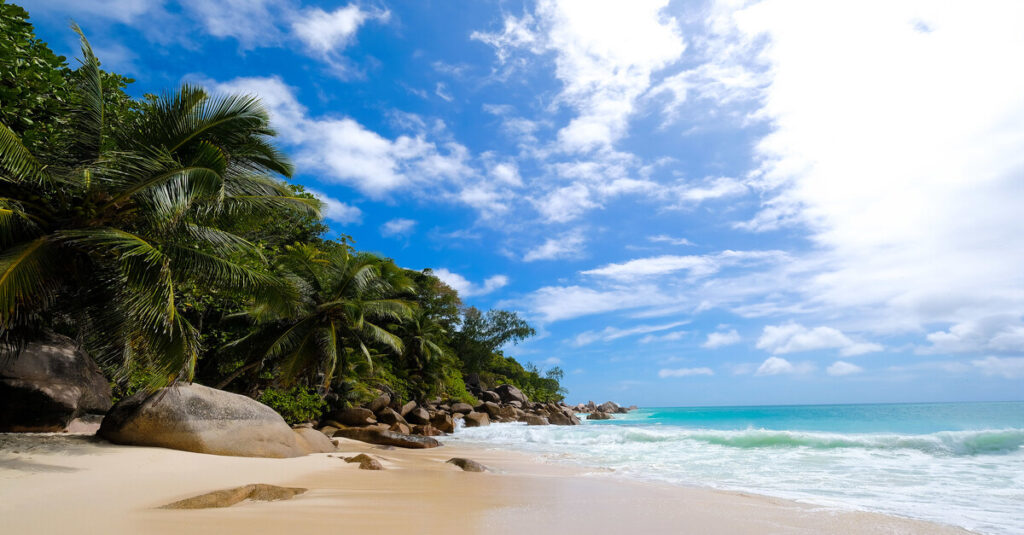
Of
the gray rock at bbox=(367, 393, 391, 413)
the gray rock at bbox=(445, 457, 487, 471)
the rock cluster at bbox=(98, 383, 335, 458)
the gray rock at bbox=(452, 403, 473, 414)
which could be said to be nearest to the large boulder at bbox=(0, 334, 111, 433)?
the rock cluster at bbox=(98, 383, 335, 458)

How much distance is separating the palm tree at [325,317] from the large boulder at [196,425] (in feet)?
18.7

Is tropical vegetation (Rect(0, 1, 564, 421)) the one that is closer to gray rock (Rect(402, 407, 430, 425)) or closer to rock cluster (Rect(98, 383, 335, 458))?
rock cluster (Rect(98, 383, 335, 458))

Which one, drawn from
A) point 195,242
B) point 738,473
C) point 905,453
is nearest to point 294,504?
point 195,242

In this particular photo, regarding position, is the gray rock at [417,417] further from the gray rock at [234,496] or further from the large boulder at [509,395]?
the gray rock at [234,496]

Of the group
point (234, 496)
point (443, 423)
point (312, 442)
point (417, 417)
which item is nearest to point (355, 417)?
point (417, 417)

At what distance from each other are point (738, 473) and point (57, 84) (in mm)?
13412

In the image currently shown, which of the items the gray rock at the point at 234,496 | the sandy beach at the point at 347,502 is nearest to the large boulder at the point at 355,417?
the sandy beach at the point at 347,502

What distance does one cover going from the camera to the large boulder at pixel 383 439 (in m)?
14.2

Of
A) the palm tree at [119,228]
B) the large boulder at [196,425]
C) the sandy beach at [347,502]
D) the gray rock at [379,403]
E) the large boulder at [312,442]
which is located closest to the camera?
the sandy beach at [347,502]

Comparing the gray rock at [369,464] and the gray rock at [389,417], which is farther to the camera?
the gray rock at [389,417]

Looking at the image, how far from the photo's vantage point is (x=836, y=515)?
5.36 m

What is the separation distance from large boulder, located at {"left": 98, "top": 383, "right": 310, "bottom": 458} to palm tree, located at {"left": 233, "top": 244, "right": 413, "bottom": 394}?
5.69 meters

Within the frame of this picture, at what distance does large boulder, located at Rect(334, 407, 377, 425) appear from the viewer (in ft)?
60.1

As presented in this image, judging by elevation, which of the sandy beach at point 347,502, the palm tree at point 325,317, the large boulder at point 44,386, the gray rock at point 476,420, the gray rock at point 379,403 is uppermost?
the palm tree at point 325,317
